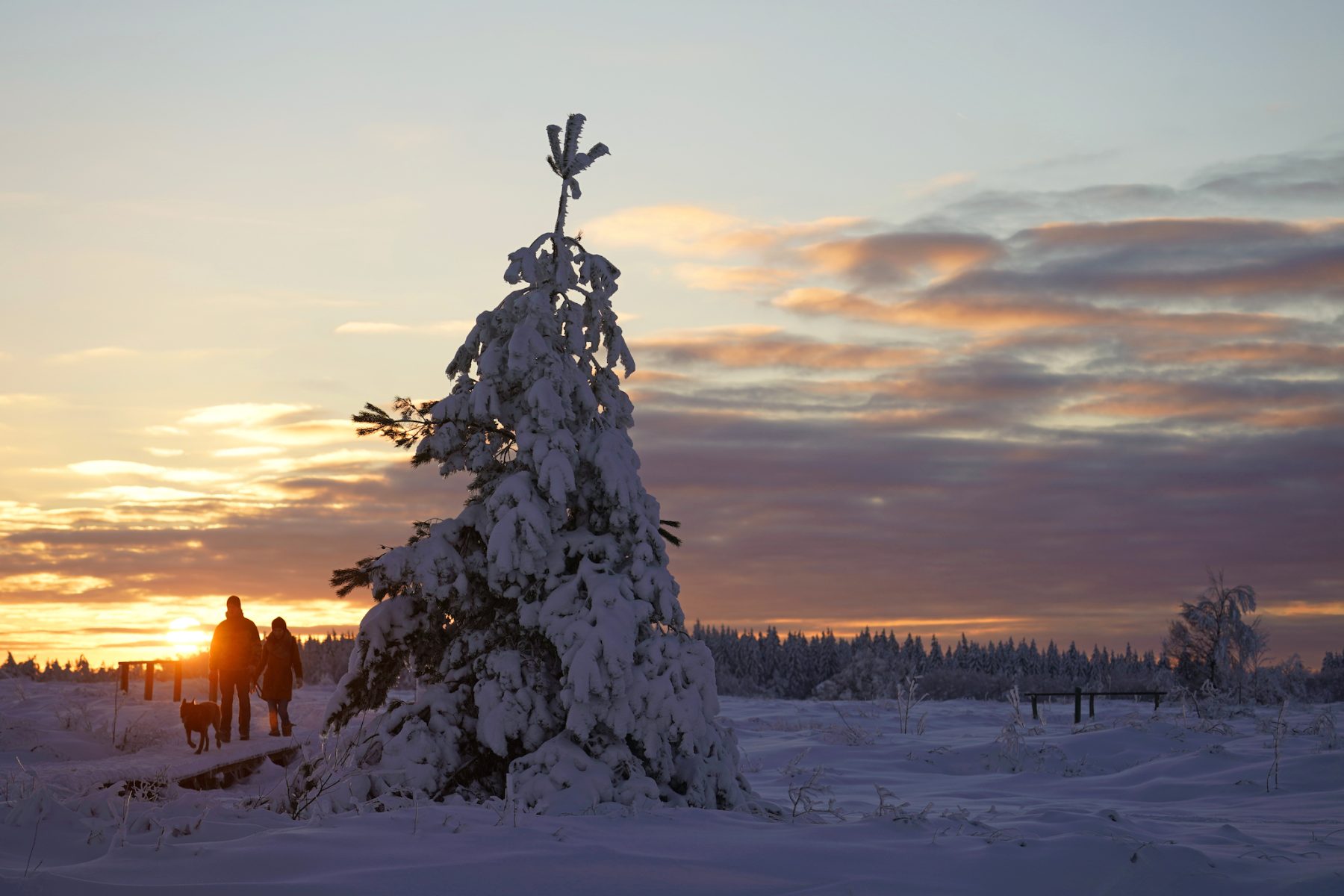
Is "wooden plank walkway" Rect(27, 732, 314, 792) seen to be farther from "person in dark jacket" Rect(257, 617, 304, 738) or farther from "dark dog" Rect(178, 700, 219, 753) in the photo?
"person in dark jacket" Rect(257, 617, 304, 738)

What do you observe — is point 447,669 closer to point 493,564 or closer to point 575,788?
point 493,564

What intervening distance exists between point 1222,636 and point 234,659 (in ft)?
145

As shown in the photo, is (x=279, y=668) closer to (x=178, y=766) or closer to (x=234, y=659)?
(x=234, y=659)

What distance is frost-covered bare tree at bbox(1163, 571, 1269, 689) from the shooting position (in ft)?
159

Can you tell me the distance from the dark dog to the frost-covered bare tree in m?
43.3

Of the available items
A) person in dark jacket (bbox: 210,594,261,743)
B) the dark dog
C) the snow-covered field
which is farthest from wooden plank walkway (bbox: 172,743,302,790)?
person in dark jacket (bbox: 210,594,261,743)

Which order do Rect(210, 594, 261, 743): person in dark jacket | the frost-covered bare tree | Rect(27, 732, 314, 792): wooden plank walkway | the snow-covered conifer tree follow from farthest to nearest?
1. the frost-covered bare tree
2. Rect(210, 594, 261, 743): person in dark jacket
3. Rect(27, 732, 314, 792): wooden plank walkway
4. the snow-covered conifer tree

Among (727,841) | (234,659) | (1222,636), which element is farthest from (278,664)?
(1222,636)

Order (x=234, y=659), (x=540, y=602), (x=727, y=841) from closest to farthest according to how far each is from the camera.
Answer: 1. (x=727, y=841)
2. (x=540, y=602)
3. (x=234, y=659)

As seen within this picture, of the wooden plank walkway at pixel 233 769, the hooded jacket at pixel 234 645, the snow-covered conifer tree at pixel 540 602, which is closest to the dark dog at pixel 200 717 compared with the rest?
the wooden plank walkway at pixel 233 769

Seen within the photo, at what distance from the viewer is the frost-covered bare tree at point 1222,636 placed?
4838 cm

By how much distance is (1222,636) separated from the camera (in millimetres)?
49031

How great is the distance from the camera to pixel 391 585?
36.7 feet

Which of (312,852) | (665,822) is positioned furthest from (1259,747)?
(312,852)
